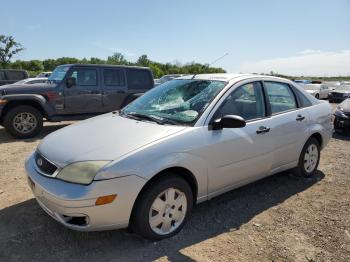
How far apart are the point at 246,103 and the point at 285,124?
0.76m

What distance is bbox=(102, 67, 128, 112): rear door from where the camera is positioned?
927 cm

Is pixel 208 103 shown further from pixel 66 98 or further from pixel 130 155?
pixel 66 98

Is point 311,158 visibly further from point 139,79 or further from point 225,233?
point 139,79

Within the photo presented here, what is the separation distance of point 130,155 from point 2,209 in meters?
2.06

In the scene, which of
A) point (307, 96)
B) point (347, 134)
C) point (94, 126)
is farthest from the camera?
point (347, 134)

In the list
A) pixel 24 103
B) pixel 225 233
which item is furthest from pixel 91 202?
pixel 24 103

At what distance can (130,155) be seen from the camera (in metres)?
2.98

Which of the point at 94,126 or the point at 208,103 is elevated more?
the point at 208,103

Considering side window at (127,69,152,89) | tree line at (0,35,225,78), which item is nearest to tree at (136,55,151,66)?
tree line at (0,35,225,78)

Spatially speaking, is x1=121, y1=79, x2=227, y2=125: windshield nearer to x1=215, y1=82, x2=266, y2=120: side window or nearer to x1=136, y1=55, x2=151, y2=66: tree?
x1=215, y1=82, x2=266, y2=120: side window

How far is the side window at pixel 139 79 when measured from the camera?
9.83 metres

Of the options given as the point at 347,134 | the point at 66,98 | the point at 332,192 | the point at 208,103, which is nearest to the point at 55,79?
the point at 66,98

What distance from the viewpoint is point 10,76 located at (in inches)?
670

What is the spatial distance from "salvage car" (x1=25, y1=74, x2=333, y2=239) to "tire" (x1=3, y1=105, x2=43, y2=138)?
15.5 feet
